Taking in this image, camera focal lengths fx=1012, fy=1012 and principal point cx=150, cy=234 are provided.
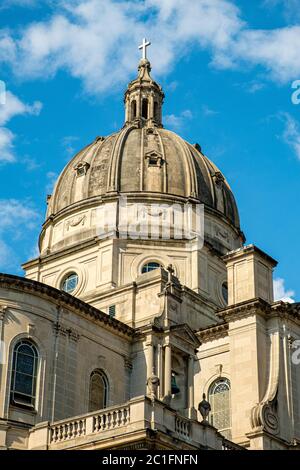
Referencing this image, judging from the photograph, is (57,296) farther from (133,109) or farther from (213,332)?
(133,109)

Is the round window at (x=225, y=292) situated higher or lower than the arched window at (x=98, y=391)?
higher

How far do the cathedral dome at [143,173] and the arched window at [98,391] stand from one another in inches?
631

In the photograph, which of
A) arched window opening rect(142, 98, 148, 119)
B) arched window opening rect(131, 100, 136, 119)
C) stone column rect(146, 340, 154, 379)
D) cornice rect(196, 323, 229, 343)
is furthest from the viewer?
arched window opening rect(142, 98, 148, 119)

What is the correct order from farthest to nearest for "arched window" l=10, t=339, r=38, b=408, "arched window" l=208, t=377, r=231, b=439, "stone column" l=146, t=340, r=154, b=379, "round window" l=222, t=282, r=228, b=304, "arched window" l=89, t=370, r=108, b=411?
"round window" l=222, t=282, r=228, b=304, "stone column" l=146, t=340, r=154, b=379, "arched window" l=208, t=377, r=231, b=439, "arched window" l=89, t=370, r=108, b=411, "arched window" l=10, t=339, r=38, b=408

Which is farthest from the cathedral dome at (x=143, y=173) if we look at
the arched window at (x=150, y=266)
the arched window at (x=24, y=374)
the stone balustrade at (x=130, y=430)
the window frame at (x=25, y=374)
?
the stone balustrade at (x=130, y=430)

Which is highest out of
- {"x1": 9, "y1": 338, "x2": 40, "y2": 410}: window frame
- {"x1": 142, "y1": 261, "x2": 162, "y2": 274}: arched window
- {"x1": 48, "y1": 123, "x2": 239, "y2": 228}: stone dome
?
{"x1": 48, "y1": 123, "x2": 239, "y2": 228}: stone dome

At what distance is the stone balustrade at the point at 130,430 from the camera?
3434 centimetres

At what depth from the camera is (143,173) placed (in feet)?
198

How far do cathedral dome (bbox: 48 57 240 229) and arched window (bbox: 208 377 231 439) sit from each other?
49.9 ft

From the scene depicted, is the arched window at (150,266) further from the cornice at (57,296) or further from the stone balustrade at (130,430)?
the stone balustrade at (130,430)

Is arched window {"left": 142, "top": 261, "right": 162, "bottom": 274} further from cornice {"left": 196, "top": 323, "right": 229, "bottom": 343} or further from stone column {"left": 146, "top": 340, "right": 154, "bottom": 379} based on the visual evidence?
stone column {"left": 146, "top": 340, "right": 154, "bottom": 379}

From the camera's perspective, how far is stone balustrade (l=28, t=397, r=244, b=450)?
34.3m

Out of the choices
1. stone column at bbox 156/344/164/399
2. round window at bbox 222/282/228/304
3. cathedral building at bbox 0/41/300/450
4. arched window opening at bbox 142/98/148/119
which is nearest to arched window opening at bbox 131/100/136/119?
arched window opening at bbox 142/98/148/119
